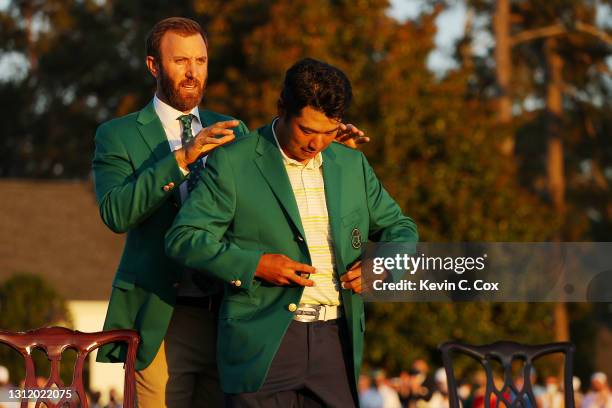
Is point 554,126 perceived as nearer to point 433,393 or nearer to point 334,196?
point 433,393

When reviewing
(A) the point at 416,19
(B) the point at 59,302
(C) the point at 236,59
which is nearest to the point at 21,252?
(B) the point at 59,302

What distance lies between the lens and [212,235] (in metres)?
4.56

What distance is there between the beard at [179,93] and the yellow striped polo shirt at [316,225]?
721 millimetres

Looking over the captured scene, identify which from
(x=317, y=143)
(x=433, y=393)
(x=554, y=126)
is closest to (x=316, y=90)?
(x=317, y=143)

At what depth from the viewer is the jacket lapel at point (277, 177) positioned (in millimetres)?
4676

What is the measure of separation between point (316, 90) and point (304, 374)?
3.25ft

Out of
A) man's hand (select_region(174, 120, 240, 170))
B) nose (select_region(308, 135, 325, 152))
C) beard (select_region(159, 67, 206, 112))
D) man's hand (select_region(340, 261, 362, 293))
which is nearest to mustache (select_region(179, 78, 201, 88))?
beard (select_region(159, 67, 206, 112))

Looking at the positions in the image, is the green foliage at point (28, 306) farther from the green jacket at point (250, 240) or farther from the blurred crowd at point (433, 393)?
the green jacket at point (250, 240)

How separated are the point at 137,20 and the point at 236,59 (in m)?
10.2

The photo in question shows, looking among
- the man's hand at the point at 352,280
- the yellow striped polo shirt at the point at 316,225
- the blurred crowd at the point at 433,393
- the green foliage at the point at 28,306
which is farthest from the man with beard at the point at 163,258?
the green foliage at the point at 28,306

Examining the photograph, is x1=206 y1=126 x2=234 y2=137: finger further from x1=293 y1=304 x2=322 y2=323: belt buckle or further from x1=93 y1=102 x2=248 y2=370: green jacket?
x1=293 y1=304 x2=322 y2=323: belt buckle

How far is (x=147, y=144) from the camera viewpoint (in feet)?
17.7

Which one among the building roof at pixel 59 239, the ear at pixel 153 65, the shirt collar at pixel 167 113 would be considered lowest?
the shirt collar at pixel 167 113

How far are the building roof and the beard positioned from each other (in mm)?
24914
